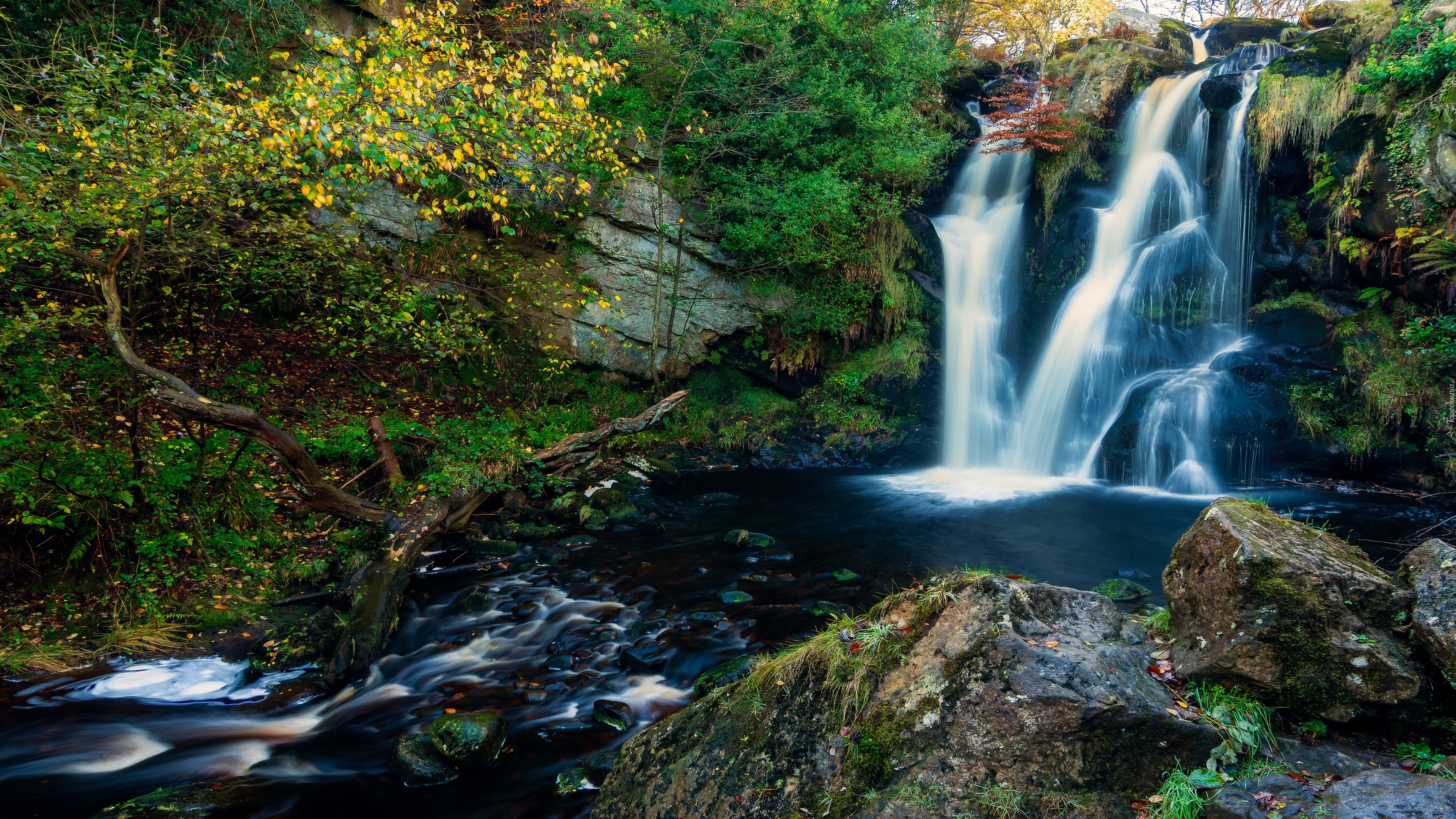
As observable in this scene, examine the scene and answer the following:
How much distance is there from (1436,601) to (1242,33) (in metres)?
19.2

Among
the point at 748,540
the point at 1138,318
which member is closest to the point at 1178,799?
the point at 748,540

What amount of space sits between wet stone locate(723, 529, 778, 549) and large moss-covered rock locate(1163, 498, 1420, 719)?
5.22 m

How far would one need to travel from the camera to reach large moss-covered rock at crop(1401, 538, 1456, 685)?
2.57m

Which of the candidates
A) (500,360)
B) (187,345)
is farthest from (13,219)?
(500,360)

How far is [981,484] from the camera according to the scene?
1157 cm

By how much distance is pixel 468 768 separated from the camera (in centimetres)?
402

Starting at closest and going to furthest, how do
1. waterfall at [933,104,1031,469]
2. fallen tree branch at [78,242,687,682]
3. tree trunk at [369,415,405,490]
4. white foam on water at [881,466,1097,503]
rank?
fallen tree branch at [78,242,687,682] → tree trunk at [369,415,405,490] → white foam on water at [881,466,1097,503] → waterfall at [933,104,1031,469]

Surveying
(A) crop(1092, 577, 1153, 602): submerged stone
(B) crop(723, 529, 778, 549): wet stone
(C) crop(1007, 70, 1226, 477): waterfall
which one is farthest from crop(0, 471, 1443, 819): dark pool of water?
(C) crop(1007, 70, 1226, 477): waterfall

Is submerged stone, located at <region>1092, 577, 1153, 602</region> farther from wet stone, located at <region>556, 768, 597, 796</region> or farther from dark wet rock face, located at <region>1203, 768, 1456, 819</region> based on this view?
wet stone, located at <region>556, 768, 597, 796</region>

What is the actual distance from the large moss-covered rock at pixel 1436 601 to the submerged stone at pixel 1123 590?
352 centimetres

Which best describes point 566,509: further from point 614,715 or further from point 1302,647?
point 1302,647

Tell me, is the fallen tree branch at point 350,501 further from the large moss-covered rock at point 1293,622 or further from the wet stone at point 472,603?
the large moss-covered rock at point 1293,622

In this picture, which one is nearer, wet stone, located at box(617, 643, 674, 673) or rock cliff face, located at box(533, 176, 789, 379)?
wet stone, located at box(617, 643, 674, 673)

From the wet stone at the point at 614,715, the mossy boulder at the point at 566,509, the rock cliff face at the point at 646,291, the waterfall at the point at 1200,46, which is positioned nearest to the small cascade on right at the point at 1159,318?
the waterfall at the point at 1200,46
